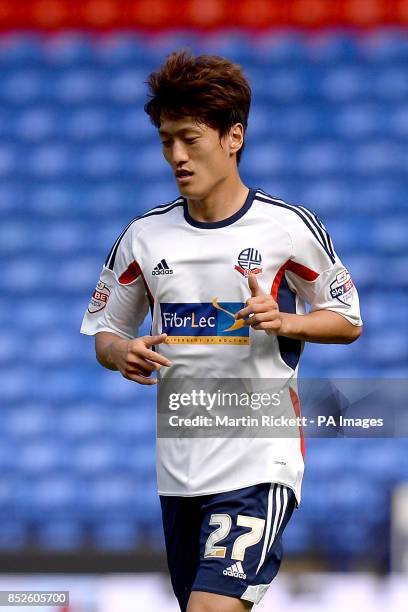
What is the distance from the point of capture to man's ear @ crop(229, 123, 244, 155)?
3.12 m

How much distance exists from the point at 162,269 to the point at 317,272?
1.16ft

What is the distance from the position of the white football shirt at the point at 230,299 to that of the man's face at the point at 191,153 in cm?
13

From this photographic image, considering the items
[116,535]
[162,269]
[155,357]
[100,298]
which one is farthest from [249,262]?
[116,535]

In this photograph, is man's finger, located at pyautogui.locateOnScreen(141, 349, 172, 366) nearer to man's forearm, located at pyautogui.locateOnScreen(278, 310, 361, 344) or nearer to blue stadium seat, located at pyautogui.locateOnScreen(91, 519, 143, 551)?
man's forearm, located at pyautogui.locateOnScreen(278, 310, 361, 344)

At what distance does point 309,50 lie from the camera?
484 centimetres

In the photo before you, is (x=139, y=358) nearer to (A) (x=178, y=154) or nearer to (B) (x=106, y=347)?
(B) (x=106, y=347)

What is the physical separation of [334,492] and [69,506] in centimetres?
92

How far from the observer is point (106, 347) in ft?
10.4

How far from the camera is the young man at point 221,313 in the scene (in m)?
2.98

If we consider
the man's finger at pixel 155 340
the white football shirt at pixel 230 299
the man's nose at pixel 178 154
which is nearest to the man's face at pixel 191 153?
the man's nose at pixel 178 154

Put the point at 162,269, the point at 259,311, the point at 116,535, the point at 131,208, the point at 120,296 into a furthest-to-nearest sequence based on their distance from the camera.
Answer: the point at 131,208 → the point at 116,535 → the point at 120,296 → the point at 162,269 → the point at 259,311

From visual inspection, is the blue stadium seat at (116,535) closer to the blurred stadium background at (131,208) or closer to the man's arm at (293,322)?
the blurred stadium background at (131,208)

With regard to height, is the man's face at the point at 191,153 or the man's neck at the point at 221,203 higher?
the man's face at the point at 191,153

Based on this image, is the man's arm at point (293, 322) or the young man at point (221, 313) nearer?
the man's arm at point (293, 322)
